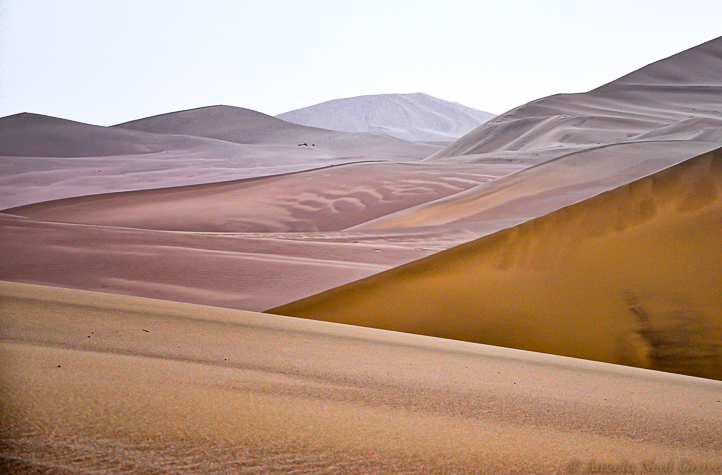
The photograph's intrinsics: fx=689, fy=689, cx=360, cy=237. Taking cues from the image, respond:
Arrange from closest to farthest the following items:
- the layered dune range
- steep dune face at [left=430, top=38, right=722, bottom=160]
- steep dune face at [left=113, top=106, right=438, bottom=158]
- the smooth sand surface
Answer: the layered dune range
the smooth sand surface
steep dune face at [left=430, top=38, right=722, bottom=160]
steep dune face at [left=113, top=106, right=438, bottom=158]

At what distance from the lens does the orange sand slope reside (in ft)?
5.60

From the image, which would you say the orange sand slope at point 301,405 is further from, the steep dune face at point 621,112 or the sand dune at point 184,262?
the steep dune face at point 621,112

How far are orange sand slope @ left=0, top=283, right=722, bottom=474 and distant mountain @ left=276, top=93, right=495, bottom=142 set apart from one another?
130 metres

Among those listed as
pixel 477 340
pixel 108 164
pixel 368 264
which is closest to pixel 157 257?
pixel 368 264

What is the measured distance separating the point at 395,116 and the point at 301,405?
496 feet

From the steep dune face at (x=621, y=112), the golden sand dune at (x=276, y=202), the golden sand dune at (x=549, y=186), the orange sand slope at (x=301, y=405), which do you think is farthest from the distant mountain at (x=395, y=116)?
the orange sand slope at (x=301, y=405)

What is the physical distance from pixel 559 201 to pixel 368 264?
9.00 metres

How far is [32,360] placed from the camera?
239cm

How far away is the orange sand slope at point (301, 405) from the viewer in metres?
1.71

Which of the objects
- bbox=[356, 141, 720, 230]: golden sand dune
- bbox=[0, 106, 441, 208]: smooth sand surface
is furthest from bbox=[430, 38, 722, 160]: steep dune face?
bbox=[356, 141, 720, 230]: golden sand dune

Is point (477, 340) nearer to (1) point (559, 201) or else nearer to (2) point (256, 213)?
(1) point (559, 201)

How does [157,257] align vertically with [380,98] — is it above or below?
below

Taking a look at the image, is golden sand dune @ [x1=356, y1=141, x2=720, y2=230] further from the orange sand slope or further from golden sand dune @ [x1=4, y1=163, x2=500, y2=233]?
the orange sand slope

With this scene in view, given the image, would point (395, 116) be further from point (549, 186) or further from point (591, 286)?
point (591, 286)
